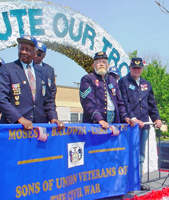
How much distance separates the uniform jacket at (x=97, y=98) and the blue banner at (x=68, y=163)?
28 centimetres

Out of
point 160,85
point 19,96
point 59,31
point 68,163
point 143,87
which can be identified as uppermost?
point 160,85

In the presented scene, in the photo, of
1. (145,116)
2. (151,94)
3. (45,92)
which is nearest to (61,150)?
(45,92)

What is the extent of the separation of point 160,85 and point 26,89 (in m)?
24.5

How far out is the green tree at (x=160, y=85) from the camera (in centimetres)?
2581

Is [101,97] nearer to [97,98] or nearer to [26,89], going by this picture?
[97,98]

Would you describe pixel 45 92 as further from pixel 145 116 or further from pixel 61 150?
pixel 145 116

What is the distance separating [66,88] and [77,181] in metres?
22.8

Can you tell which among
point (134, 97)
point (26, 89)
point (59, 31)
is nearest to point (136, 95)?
point (134, 97)

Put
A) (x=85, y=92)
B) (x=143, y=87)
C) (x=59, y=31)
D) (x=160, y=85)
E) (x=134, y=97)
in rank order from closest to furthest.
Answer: (x=85, y=92)
(x=134, y=97)
(x=143, y=87)
(x=59, y=31)
(x=160, y=85)

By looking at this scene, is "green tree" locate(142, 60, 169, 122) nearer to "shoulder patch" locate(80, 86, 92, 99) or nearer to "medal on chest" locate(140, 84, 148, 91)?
"medal on chest" locate(140, 84, 148, 91)

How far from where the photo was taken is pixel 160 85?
85.9 ft

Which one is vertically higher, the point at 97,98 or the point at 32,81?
the point at 32,81

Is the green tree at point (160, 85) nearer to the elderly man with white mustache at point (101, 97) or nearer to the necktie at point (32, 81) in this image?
the elderly man with white mustache at point (101, 97)

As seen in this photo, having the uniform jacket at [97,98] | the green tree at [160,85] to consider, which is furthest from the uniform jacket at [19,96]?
the green tree at [160,85]
